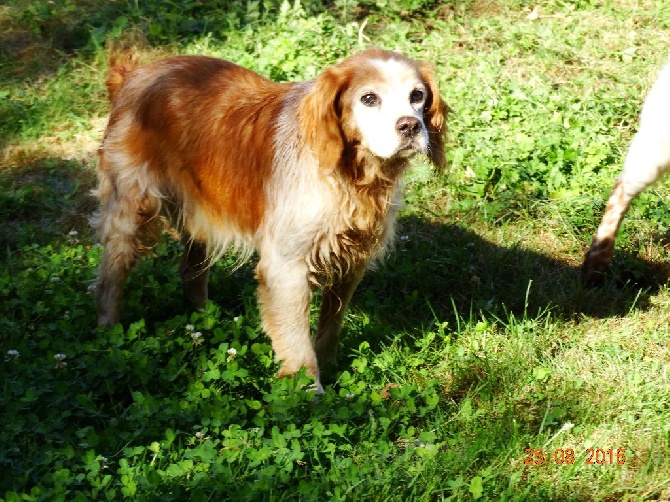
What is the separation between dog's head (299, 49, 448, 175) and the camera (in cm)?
385

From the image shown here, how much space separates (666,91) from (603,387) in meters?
1.65

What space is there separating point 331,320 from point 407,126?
1.20 metres

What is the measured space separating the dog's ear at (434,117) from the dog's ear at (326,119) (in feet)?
1.35

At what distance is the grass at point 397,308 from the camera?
364cm

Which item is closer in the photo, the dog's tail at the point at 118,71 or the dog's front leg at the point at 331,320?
the dog's front leg at the point at 331,320

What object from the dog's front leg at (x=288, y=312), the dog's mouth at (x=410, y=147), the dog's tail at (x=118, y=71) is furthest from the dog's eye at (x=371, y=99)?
the dog's tail at (x=118, y=71)

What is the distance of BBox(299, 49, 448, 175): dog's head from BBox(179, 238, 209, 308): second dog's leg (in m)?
1.35

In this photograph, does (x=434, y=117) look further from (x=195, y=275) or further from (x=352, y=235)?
(x=195, y=275)

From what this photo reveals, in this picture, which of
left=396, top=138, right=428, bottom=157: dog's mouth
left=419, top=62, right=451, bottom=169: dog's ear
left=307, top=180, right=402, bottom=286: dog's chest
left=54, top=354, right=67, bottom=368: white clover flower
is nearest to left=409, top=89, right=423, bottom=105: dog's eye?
left=419, top=62, right=451, bottom=169: dog's ear

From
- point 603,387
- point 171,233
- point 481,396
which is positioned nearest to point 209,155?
point 171,233

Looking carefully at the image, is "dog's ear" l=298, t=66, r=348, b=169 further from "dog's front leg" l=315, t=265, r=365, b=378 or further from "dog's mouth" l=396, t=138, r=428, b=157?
"dog's front leg" l=315, t=265, r=365, b=378

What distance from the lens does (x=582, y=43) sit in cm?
728

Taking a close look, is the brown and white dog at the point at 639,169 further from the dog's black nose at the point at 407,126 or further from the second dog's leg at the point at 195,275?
the second dog's leg at the point at 195,275
